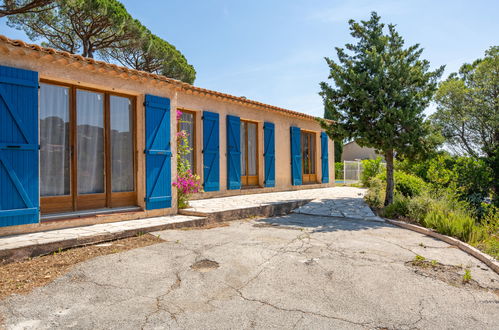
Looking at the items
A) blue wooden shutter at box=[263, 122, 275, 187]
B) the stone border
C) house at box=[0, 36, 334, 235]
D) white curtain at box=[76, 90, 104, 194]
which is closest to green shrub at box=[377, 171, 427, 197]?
the stone border

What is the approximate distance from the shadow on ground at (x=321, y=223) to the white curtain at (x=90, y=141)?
3.11 m

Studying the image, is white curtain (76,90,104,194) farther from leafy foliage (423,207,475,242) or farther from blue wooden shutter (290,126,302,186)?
blue wooden shutter (290,126,302,186)

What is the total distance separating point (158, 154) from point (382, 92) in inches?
206

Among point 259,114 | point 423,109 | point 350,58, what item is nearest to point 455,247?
point 423,109

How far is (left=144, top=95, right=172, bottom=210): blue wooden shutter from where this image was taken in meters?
5.92

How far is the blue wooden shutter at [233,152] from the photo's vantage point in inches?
360

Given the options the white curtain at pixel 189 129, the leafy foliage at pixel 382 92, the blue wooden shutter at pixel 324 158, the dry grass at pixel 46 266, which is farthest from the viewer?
the blue wooden shutter at pixel 324 158

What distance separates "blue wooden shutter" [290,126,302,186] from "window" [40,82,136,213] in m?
6.55

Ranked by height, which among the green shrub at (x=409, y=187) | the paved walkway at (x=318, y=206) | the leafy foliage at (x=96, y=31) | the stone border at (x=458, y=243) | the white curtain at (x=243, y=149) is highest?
the leafy foliage at (x=96, y=31)

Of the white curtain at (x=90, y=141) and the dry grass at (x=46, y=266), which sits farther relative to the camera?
the white curtain at (x=90, y=141)

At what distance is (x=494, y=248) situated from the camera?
4.19m

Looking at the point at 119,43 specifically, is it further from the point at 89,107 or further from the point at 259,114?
the point at 89,107

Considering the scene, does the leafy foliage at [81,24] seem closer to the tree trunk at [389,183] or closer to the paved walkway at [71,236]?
the paved walkway at [71,236]

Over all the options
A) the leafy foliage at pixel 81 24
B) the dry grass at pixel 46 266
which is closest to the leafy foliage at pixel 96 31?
the leafy foliage at pixel 81 24
